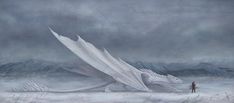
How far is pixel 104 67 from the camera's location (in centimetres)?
1088

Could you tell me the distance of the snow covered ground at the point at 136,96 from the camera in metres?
10.8

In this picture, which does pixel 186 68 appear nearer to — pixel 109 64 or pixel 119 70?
pixel 119 70

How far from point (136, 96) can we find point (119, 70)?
1.04ft

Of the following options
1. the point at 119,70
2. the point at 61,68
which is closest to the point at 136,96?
the point at 119,70

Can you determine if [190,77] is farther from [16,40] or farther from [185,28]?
[16,40]

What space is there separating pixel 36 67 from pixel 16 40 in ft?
1.12

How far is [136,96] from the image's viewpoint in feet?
35.5

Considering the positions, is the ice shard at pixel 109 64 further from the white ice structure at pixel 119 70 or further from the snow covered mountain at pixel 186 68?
the snow covered mountain at pixel 186 68

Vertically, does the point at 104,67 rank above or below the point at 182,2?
below

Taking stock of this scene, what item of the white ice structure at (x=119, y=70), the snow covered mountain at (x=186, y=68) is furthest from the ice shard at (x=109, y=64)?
the snow covered mountain at (x=186, y=68)

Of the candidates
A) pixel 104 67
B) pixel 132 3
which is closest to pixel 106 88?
pixel 104 67

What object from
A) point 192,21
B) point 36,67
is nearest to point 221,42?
point 192,21

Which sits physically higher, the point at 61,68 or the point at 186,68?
the point at 186,68

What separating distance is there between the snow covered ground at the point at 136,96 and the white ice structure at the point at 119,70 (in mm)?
100
